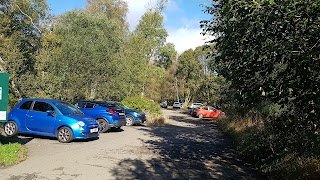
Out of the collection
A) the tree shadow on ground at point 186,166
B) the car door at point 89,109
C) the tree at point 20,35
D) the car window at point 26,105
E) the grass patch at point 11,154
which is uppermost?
the tree at point 20,35

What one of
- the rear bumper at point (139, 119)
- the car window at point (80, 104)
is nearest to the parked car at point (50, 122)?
the car window at point (80, 104)

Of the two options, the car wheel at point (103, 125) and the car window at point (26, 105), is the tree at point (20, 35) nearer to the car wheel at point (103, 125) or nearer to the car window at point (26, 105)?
the car wheel at point (103, 125)

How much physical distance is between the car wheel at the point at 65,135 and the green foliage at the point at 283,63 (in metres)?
6.69

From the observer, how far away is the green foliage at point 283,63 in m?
5.68

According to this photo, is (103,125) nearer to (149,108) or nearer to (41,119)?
(41,119)

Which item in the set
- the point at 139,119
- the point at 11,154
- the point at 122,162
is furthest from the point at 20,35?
the point at 122,162

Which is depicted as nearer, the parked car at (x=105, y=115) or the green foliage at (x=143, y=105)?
the parked car at (x=105, y=115)

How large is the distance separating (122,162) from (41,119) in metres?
4.90

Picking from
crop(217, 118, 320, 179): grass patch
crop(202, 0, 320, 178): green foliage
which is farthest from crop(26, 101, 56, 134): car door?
crop(202, 0, 320, 178): green foliage

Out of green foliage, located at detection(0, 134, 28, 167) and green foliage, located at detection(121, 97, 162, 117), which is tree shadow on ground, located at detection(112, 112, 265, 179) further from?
green foliage, located at detection(121, 97, 162, 117)

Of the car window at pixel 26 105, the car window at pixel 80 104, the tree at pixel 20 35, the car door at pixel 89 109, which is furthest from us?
the tree at pixel 20 35

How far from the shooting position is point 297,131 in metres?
7.40

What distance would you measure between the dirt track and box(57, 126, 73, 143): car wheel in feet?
0.70

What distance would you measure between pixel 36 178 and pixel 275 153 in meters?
6.18
